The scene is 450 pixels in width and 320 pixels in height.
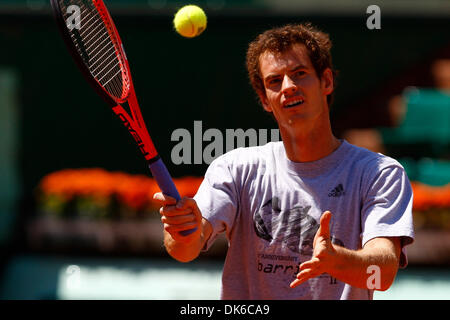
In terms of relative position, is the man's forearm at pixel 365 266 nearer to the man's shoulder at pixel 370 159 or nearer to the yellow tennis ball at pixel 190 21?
the man's shoulder at pixel 370 159

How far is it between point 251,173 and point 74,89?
648 centimetres

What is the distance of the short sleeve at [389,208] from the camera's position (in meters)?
2.67

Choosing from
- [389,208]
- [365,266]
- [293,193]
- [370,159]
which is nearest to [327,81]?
[370,159]

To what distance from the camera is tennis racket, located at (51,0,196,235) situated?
2.63 meters

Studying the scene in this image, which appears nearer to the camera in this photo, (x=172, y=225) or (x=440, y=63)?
(x=172, y=225)

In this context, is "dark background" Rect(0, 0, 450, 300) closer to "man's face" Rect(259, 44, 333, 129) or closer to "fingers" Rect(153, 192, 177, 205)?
"man's face" Rect(259, 44, 333, 129)

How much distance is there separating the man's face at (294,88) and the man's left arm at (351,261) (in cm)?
60

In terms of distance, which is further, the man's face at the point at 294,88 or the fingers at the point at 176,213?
the man's face at the point at 294,88

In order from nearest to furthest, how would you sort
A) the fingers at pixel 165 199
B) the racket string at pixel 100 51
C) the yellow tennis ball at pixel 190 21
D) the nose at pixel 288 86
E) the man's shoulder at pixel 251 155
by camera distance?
the fingers at pixel 165 199 < the nose at pixel 288 86 < the racket string at pixel 100 51 < the man's shoulder at pixel 251 155 < the yellow tennis ball at pixel 190 21

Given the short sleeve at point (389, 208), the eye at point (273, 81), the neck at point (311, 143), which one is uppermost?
the eye at point (273, 81)

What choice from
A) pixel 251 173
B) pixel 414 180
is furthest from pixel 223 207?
pixel 414 180

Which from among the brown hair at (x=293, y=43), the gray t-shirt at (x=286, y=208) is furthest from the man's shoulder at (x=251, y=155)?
the brown hair at (x=293, y=43)
